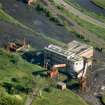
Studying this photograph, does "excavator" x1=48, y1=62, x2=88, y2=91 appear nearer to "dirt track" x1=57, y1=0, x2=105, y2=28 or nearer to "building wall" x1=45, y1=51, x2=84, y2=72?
"building wall" x1=45, y1=51, x2=84, y2=72

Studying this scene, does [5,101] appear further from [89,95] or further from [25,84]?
[89,95]

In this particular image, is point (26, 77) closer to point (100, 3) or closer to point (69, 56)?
point (69, 56)

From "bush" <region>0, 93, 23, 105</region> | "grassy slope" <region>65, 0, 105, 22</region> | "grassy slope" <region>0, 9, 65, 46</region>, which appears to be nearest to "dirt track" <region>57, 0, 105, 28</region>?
"grassy slope" <region>65, 0, 105, 22</region>

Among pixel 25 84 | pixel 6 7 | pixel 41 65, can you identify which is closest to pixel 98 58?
pixel 41 65

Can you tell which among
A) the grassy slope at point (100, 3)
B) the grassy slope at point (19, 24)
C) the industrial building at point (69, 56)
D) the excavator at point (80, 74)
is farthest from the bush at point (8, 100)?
the grassy slope at point (100, 3)

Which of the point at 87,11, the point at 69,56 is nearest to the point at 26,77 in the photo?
the point at 69,56

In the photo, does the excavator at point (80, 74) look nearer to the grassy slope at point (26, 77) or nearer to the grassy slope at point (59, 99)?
the grassy slope at point (26, 77)
